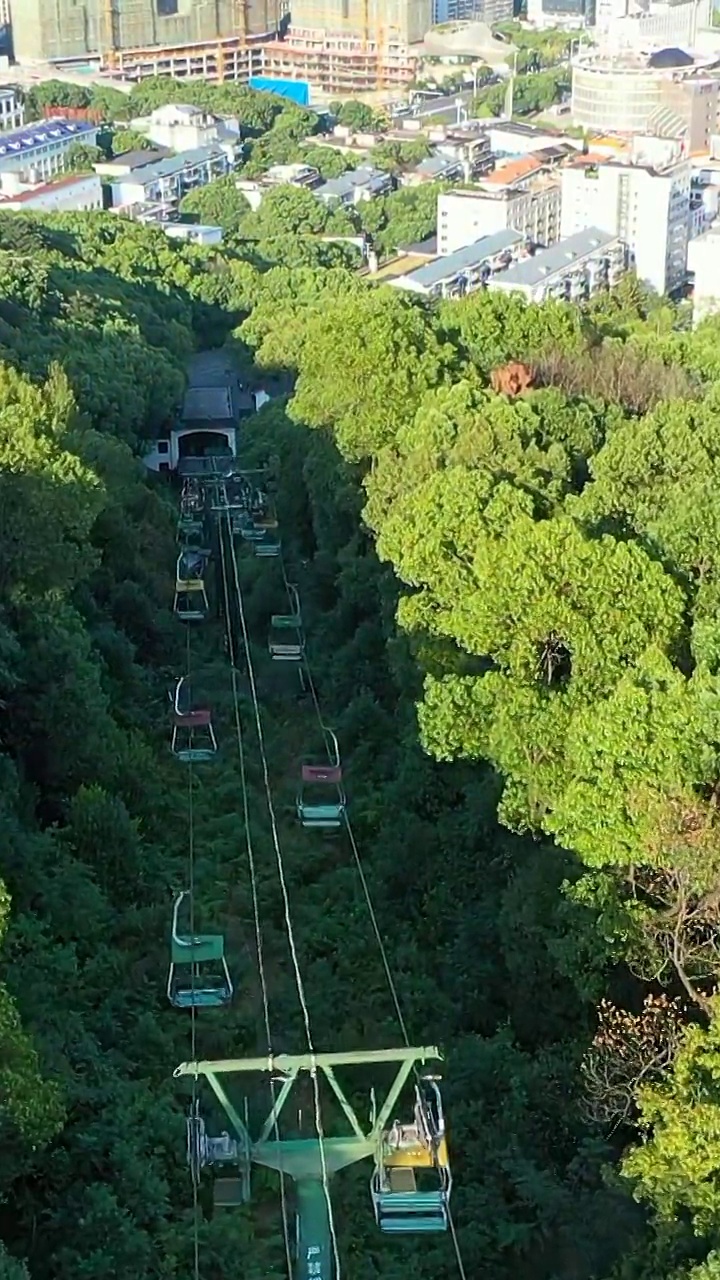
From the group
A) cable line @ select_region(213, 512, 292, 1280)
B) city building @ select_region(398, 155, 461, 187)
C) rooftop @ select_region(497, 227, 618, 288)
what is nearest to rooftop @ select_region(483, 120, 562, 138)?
city building @ select_region(398, 155, 461, 187)

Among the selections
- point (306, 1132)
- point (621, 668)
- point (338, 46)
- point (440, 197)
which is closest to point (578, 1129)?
point (306, 1132)

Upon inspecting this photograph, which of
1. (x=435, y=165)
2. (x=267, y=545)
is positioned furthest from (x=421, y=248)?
(x=267, y=545)

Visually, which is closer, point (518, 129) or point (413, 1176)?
point (413, 1176)

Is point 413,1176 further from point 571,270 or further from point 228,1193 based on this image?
point 571,270

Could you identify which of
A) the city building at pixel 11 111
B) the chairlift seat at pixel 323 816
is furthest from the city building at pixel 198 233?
the chairlift seat at pixel 323 816

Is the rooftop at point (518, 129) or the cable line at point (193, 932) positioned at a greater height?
the cable line at point (193, 932)

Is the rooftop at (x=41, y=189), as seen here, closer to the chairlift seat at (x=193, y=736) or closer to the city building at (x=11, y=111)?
the city building at (x=11, y=111)

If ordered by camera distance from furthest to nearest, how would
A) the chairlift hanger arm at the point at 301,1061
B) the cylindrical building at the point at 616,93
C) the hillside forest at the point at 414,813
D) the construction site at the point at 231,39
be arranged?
1. the construction site at the point at 231,39
2. the cylindrical building at the point at 616,93
3. the hillside forest at the point at 414,813
4. the chairlift hanger arm at the point at 301,1061
